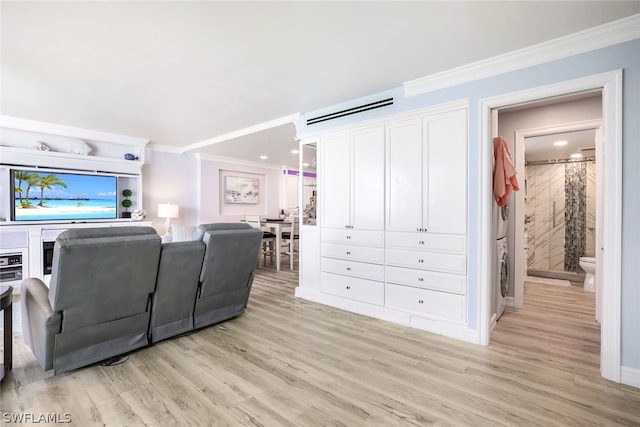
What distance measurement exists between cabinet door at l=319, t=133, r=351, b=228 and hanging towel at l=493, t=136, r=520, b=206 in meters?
1.56

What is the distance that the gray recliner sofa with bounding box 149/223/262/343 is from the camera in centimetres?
252

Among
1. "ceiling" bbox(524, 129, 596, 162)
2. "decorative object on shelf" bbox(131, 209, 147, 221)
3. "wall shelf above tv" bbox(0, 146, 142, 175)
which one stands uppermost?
"ceiling" bbox(524, 129, 596, 162)

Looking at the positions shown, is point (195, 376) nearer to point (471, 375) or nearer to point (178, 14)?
point (471, 375)

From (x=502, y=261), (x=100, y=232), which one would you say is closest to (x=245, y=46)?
(x=100, y=232)

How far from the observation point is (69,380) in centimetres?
206

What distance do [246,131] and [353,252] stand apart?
9.06 feet

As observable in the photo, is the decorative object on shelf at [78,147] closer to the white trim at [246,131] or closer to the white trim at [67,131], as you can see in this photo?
the white trim at [67,131]

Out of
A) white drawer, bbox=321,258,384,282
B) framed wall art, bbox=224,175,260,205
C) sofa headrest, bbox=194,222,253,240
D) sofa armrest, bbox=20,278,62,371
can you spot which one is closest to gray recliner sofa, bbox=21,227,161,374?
sofa armrest, bbox=20,278,62,371

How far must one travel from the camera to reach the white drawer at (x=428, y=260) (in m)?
2.81

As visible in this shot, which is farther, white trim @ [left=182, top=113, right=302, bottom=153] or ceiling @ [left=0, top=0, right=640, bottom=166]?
white trim @ [left=182, top=113, right=302, bottom=153]

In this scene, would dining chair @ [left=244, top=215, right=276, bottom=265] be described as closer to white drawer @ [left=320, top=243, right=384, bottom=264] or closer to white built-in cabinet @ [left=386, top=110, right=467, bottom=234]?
white drawer @ [left=320, top=243, right=384, bottom=264]

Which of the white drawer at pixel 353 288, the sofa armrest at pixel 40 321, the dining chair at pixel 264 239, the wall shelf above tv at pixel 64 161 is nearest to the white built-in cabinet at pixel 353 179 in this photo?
the white drawer at pixel 353 288

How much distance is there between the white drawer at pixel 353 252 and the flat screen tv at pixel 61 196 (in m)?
4.06

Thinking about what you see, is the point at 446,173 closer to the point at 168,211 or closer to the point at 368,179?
the point at 368,179
